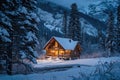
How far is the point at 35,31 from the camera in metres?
28.2

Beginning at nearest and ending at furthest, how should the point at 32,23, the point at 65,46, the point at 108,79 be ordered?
the point at 108,79, the point at 32,23, the point at 65,46

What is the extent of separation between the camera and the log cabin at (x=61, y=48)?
6431cm

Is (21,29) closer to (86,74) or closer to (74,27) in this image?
(86,74)

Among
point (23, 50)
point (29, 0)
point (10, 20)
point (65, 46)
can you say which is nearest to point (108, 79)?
point (10, 20)

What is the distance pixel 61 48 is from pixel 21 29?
3931cm

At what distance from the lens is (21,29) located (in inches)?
1009

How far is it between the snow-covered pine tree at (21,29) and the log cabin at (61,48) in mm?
36520

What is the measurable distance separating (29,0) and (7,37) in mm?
6259

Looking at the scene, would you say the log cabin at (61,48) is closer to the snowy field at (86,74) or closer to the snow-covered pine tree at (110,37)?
the snow-covered pine tree at (110,37)

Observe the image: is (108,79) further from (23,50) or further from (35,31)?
(35,31)

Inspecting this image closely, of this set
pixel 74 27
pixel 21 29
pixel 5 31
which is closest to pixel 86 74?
pixel 5 31

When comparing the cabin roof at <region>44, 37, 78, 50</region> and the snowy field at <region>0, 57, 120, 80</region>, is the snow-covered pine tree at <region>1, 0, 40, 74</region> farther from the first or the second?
the cabin roof at <region>44, 37, 78, 50</region>

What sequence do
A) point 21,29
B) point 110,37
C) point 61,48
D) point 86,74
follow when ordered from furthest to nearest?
point 110,37
point 61,48
point 21,29
point 86,74

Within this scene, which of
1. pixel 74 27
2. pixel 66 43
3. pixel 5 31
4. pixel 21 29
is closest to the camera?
pixel 5 31
